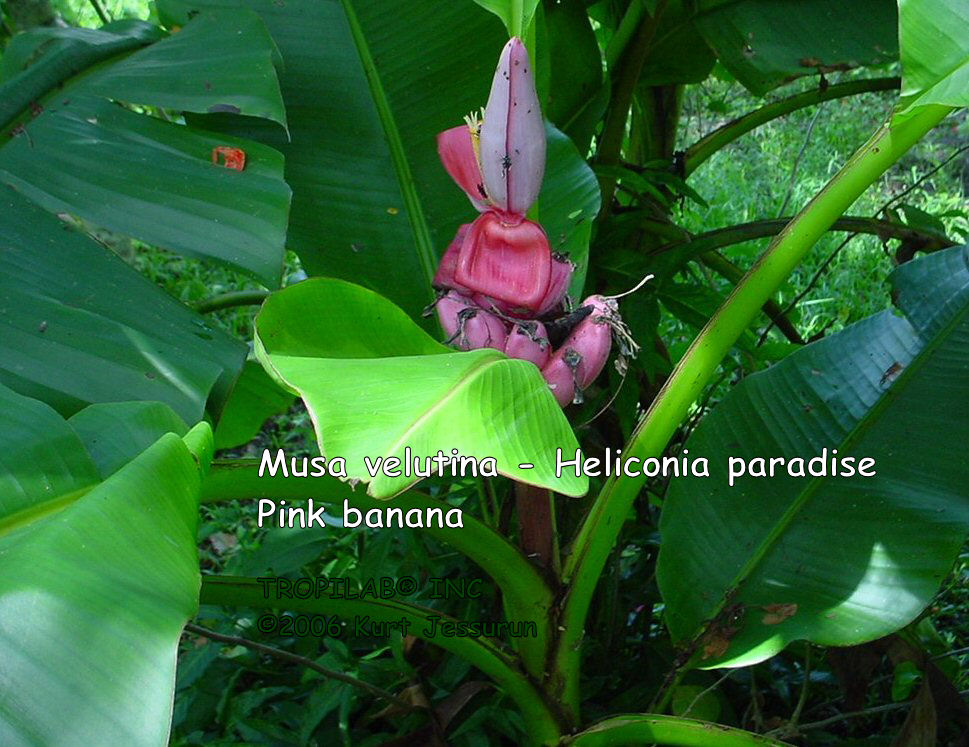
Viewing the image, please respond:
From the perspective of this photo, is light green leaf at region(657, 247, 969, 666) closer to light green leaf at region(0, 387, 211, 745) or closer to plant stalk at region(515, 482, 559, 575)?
plant stalk at region(515, 482, 559, 575)

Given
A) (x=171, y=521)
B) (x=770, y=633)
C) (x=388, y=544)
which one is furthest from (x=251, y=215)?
(x=770, y=633)

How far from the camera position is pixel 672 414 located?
32.2 inches

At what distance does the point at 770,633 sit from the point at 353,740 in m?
0.57

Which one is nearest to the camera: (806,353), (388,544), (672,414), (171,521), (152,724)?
(152,724)

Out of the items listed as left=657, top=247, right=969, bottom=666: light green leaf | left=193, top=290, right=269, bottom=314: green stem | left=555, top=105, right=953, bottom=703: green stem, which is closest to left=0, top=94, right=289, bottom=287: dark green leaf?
left=193, top=290, right=269, bottom=314: green stem

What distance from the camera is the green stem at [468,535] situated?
0.70 m

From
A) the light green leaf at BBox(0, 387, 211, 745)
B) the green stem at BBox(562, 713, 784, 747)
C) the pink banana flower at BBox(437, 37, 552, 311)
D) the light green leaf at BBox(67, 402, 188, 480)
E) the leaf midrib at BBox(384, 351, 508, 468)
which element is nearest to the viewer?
the light green leaf at BBox(0, 387, 211, 745)

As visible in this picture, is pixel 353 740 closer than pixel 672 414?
No

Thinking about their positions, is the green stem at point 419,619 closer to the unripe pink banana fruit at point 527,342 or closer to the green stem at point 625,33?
the unripe pink banana fruit at point 527,342

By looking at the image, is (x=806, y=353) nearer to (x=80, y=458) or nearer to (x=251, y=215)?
(x=251, y=215)

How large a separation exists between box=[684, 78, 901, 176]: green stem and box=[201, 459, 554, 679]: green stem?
73 centimetres

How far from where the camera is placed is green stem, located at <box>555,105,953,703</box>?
2.44ft

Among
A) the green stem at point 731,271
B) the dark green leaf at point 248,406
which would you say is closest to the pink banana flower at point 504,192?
the dark green leaf at point 248,406

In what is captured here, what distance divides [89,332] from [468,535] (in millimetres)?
357
